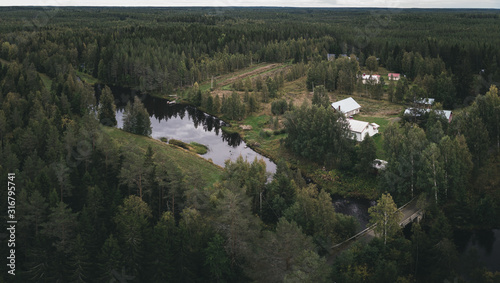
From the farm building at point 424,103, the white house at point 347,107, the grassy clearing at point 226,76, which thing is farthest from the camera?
the grassy clearing at point 226,76

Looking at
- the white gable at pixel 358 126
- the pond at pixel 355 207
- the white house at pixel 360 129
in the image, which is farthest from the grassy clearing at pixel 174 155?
the white gable at pixel 358 126

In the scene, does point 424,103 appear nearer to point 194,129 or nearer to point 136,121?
point 194,129

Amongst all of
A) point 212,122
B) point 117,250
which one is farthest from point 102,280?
point 212,122

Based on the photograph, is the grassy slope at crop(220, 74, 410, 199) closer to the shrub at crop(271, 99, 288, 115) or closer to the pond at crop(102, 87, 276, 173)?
the shrub at crop(271, 99, 288, 115)

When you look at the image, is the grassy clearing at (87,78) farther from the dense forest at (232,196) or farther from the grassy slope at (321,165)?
the grassy slope at (321,165)

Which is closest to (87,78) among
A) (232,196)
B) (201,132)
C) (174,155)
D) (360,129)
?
(201,132)
